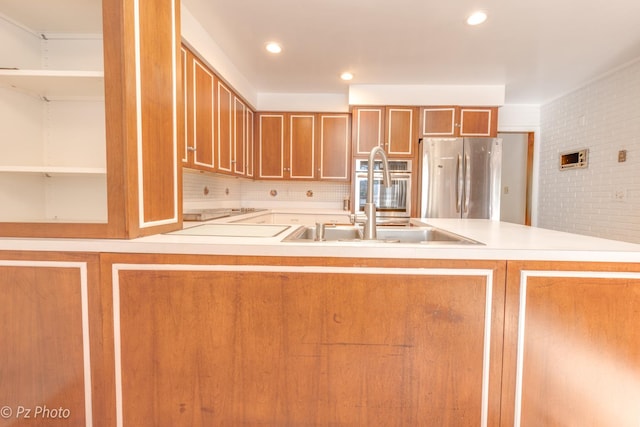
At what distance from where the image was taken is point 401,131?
3.63 m

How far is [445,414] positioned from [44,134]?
193 centimetres

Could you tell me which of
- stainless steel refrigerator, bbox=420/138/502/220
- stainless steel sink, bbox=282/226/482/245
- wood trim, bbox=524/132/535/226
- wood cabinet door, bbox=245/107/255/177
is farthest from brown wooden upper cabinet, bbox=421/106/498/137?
stainless steel sink, bbox=282/226/482/245

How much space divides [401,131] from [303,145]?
1.24 meters

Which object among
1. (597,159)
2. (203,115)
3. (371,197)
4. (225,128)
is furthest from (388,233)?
(597,159)

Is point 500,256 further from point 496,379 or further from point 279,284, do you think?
point 279,284

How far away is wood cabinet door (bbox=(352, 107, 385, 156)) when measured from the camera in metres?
3.65

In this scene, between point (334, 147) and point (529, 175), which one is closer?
point (334, 147)

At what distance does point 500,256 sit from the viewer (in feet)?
3.08

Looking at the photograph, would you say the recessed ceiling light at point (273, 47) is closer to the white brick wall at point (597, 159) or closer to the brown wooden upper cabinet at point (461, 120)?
the brown wooden upper cabinet at point (461, 120)

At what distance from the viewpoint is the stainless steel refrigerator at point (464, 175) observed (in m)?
3.45

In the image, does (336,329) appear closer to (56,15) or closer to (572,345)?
(572,345)

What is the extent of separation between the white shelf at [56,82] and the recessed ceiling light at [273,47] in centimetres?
175

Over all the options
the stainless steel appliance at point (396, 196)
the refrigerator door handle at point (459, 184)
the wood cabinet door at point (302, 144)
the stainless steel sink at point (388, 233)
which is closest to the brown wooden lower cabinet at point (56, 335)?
the stainless steel sink at point (388, 233)

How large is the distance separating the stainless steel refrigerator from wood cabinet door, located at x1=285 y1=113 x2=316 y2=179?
1.40m
